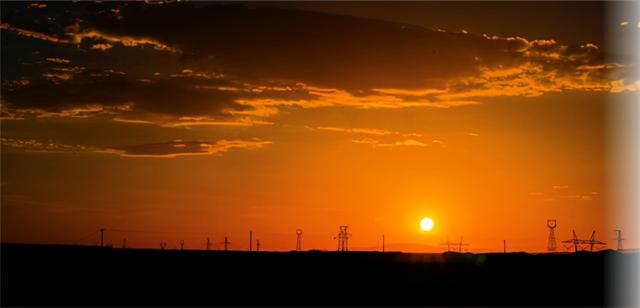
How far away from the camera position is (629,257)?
345 feet

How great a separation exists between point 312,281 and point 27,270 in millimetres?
26481

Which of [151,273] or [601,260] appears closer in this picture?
[151,273]

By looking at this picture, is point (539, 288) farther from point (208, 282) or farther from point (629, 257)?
point (629, 257)

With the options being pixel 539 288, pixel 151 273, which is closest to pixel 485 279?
pixel 539 288

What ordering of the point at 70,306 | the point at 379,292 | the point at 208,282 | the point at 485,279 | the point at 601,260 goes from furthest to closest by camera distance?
the point at 601,260 → the point at 485,279 → the point at 208,282 → the point at 379,292 → the point at 70,306

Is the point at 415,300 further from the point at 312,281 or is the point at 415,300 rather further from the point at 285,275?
the point at 285,275

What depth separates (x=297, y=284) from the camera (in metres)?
67.9

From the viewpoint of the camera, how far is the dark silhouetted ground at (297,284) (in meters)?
55.8

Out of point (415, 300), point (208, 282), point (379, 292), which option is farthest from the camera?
point (208, 282)

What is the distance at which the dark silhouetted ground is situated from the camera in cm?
5578

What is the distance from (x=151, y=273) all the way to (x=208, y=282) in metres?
10.8

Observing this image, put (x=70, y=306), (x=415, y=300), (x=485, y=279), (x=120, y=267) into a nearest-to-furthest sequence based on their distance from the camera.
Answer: (x=70, y=306) < (x=415, y=300) < (x=485, y=279) < (x=120, y=267)

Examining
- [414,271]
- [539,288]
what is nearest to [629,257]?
[414,271]

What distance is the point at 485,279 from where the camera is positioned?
7669cm
